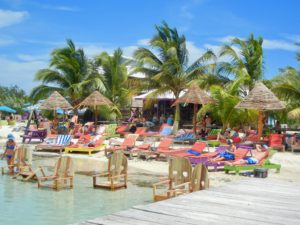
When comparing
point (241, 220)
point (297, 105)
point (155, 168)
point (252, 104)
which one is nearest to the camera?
point (241, 220)

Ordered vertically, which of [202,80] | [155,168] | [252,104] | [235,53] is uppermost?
[235,53]

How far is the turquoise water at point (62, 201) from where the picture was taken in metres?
7.79

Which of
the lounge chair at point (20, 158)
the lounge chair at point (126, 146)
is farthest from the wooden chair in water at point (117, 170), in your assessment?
the lounge chair at point (126, 146)

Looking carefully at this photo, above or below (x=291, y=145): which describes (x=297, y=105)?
above

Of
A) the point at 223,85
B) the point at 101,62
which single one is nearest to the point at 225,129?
the point at 223,85

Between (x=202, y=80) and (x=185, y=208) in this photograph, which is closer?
(x=185, y=208)

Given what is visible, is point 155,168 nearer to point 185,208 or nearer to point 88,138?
point 88,138

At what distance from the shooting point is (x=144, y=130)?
2227 cm

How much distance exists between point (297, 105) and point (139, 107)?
55.8 feet

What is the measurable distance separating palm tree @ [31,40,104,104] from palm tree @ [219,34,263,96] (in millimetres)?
8883

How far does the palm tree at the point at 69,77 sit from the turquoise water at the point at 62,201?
1793 cm

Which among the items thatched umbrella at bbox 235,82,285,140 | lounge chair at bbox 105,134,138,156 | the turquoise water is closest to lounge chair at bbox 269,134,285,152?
thatched umbrella at bbox 235,82,285,140

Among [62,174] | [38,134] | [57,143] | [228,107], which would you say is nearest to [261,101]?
[228,107]

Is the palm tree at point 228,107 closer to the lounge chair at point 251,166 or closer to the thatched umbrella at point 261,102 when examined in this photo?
the thatched umbrella at point 261,102
